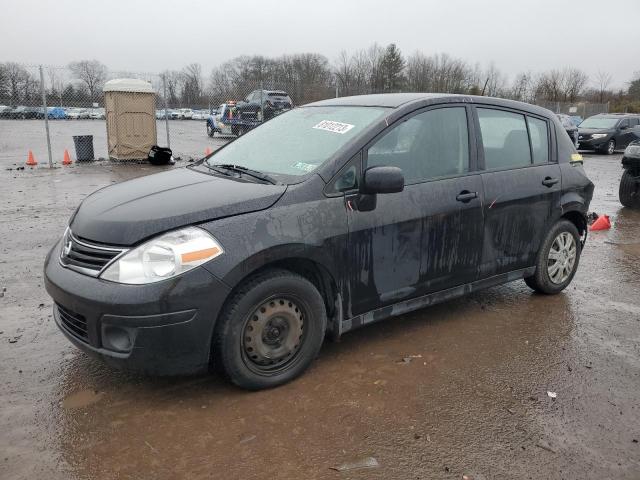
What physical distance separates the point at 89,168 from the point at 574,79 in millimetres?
60589

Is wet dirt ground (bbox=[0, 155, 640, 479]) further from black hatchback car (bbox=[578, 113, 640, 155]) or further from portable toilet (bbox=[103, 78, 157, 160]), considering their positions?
black hatchback car (bbox=[578, 113, 640, 155])

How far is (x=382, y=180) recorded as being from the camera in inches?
132

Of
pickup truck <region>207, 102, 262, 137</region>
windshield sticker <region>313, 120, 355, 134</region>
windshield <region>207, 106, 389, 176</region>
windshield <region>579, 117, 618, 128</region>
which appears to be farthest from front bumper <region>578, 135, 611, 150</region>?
windshield sticker <region>313, 120, 355, 134</region>

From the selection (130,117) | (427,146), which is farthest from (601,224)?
(130,117)

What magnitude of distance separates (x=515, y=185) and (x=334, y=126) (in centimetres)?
165

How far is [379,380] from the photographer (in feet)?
11.4

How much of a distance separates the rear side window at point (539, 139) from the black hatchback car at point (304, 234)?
0.07 ft

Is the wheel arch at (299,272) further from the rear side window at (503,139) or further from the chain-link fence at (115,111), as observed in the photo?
the chain-link fence at (115,111)

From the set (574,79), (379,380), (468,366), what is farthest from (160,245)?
(574,79)

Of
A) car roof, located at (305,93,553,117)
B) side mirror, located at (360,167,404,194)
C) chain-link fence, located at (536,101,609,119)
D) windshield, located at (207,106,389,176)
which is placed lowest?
side mirror, located at (360,167,404,194)

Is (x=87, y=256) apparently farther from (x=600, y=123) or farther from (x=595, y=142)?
(x=600, y=123)

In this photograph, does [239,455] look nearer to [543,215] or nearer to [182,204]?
[182,204]

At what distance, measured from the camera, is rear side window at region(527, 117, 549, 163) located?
4.76 metres

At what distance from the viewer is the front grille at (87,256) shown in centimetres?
296
